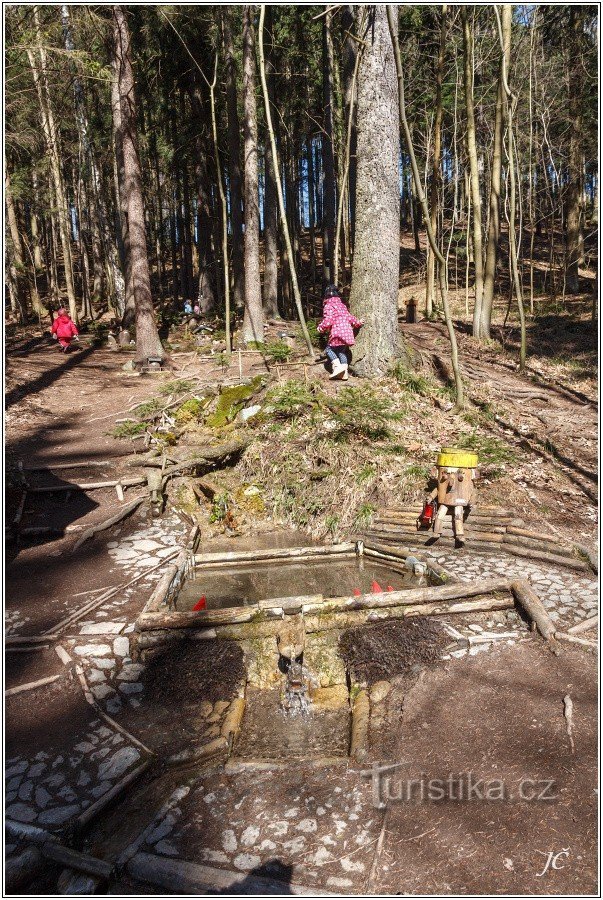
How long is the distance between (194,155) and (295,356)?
14.9 meters

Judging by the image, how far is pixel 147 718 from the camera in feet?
12.9

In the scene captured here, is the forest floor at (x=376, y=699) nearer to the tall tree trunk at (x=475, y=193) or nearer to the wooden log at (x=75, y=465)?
the wooden log at (x=75, y=465)

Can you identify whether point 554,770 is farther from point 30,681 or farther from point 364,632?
point 30,681

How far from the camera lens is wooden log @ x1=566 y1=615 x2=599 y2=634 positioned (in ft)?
15.0

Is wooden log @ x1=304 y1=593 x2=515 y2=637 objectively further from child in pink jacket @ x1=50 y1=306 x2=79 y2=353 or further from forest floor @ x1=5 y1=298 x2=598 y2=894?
child in pink jacket @ x1=50 y1=306 x2=79 y2=353

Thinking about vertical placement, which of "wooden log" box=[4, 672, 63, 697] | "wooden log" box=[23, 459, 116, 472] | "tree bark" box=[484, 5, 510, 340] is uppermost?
"tree bark" box=[484, 5, 510, 340]

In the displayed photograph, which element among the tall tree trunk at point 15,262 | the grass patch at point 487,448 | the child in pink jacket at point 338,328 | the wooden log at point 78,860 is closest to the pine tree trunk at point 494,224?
the child in pink jacket at point 338,328

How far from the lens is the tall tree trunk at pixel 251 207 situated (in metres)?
14.7

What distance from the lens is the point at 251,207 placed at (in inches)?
628

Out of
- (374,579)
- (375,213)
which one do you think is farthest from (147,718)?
(375,213)

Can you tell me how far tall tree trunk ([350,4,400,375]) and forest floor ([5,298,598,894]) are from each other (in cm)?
104

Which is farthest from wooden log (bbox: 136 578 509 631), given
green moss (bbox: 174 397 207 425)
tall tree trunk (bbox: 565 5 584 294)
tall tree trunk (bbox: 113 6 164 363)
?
A: tall tree trunk (bbox: 565 5 584 294)

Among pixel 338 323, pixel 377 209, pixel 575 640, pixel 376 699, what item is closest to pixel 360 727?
pixel 376 699

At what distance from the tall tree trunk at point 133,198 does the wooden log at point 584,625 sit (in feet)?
42.5
